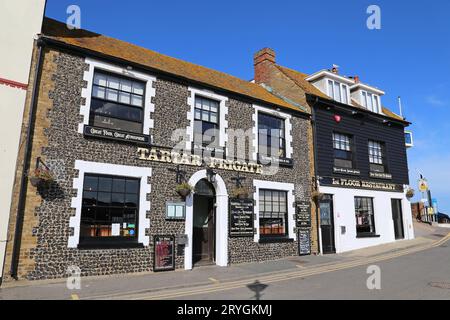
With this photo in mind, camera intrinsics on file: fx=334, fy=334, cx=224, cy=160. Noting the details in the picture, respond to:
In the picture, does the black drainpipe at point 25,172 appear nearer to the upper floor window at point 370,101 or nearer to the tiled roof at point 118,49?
the tiled roof at point 118,49

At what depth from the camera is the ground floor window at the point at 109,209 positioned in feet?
32.7

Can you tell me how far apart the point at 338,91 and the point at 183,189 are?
12.4 metres

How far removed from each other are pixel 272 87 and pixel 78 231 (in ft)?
45.2

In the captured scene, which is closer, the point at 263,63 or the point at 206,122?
the point at 206,122

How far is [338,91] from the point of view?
19.4 m

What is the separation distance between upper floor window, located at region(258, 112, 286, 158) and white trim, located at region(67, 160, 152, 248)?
564 cm

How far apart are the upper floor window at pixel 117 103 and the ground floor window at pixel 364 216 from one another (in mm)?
12401

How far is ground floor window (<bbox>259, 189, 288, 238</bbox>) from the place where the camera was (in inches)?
553

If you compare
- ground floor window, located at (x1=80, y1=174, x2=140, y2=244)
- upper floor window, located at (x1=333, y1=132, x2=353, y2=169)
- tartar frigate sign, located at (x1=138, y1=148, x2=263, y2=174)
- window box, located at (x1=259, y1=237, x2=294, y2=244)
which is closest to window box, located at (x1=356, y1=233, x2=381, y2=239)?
upper floor window, located at (x1=333, y1=132, x2=353, y2=169)

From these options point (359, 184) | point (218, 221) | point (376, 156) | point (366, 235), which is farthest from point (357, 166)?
point (218, 221)

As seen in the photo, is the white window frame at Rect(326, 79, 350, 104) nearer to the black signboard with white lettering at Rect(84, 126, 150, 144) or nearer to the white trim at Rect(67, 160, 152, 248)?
the black signboard with white lettering at Rect(84, 126, 150, 144)

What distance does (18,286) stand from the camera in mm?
8203

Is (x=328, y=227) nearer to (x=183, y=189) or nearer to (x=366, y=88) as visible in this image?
(x=183, y=189)

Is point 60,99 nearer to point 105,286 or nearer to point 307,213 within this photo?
point 105,286
